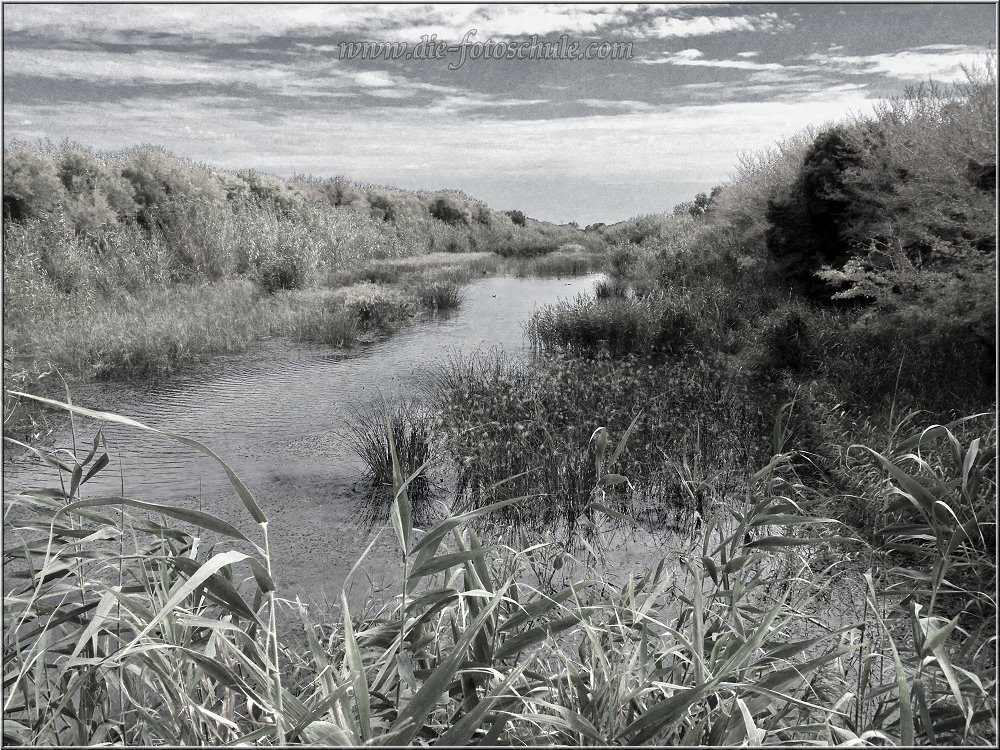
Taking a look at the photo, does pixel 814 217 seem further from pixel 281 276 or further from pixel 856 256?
pixel 281 276

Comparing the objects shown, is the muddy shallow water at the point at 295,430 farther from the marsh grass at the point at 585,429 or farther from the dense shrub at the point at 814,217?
the dense shrub at the point at 814,217

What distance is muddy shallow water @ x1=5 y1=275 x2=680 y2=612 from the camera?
8.84ft

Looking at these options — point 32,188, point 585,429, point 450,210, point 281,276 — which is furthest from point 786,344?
point 32,188

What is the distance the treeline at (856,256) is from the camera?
2365mm

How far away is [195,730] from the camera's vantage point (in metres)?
1.30

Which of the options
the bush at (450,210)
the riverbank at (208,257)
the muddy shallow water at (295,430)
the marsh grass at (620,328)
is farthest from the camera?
the bush at (450,210)

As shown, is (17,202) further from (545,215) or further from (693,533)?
(693,533)

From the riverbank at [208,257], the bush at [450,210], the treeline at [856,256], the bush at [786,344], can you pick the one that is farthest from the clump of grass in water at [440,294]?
the bush at [786,344]

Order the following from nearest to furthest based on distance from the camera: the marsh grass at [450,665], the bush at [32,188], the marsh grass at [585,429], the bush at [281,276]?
the marsh grass at [450,665] → the marsh grass at [585,429] → the bush at [32,188] → the bush at [281,276]

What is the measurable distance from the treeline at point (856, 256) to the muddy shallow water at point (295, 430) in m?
1.18

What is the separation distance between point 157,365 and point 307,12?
7.94ft

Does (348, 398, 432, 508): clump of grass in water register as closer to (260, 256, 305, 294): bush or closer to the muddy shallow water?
the muddy shallow water

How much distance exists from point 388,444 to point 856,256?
101 inches

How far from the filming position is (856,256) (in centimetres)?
333
